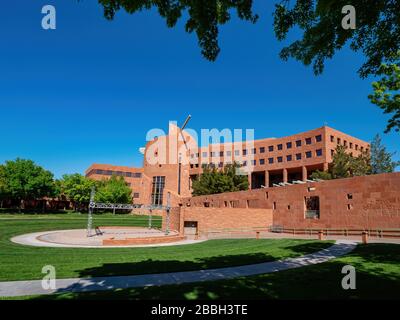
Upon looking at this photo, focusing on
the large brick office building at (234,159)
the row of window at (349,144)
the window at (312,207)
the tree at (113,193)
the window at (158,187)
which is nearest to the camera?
the window at (312,207)

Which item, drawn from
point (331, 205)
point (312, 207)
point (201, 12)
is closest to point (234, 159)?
point (312, 207)

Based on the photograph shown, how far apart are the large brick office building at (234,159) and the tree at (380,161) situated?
81.2 inches

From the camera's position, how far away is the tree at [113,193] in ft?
211

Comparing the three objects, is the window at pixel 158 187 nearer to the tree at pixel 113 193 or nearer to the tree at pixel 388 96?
the tree at pixel 113 193

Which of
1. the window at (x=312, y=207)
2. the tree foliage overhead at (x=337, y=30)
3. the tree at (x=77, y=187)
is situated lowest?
the window at (x=312, y=207)

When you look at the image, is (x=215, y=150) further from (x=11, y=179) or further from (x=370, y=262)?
(x=370, y=262)

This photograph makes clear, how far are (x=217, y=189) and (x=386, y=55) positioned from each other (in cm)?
4448

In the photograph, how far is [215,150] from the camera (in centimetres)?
7388

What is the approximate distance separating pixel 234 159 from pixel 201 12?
2558 inches

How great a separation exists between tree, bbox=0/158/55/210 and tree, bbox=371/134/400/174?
226ft

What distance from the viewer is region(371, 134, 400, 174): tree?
5738 cm
